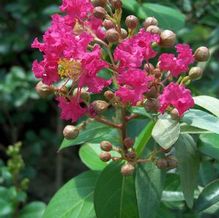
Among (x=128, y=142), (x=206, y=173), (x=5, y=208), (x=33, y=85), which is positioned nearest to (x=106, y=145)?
(x=128, y=142)

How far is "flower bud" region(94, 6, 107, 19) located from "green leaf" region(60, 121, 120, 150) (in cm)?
27

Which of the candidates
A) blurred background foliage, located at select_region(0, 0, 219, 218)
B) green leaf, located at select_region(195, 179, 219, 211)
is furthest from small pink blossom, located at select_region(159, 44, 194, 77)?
blurred background foliage, located at select_region(0, 0, 219, 218)

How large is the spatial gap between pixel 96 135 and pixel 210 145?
269 mm

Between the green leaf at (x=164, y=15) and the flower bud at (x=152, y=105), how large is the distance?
0.55 metres

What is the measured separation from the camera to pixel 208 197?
1450 millimetres

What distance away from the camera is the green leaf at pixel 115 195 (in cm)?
140

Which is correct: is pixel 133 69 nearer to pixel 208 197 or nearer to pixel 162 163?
pixel 162 163

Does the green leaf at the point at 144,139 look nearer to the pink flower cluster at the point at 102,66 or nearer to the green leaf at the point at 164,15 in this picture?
the pink flower cluster at the point at 102,66

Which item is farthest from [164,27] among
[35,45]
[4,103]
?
[4,103]

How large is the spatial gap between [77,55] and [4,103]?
1.61m

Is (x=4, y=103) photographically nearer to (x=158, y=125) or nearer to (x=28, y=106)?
(x=28, y=106)

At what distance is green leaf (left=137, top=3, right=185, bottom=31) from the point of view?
1755 millimetres

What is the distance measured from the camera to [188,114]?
1319 mm

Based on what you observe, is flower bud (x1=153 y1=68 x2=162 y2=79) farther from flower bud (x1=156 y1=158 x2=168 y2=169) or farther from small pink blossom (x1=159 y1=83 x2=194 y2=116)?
flower bud (x1=156 y1=158 x2=168 y2=169)
